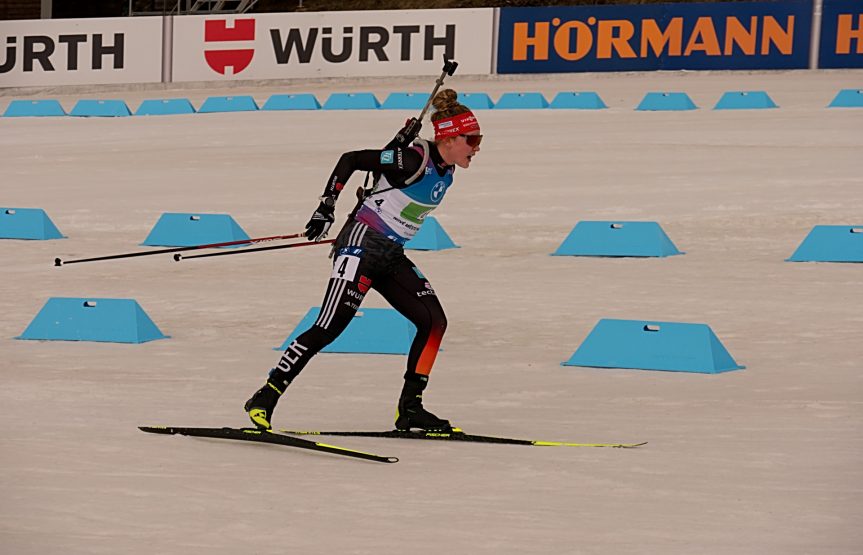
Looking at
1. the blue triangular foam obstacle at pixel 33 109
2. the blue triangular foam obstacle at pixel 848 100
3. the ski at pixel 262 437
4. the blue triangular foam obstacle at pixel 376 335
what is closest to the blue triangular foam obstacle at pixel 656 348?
the blue triangular foam obstacle at pixel 376 335

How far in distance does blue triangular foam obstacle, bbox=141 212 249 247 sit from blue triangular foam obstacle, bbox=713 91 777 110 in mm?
10975

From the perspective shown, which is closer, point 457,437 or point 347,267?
point 347,267

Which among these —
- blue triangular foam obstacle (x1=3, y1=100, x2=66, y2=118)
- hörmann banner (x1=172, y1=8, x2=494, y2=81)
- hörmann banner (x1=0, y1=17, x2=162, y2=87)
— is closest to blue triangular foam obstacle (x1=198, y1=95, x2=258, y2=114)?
blue triangular foam obstacle (x1=3, y1=100, x2=66, y2=118)

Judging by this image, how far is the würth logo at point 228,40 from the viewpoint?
33156 mm

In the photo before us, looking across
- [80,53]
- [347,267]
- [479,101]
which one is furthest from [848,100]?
[347,267]

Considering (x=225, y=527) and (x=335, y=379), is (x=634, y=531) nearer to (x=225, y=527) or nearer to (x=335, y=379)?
(x=225, y=527)

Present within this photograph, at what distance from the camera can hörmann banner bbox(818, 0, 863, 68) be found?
2881 centimetres

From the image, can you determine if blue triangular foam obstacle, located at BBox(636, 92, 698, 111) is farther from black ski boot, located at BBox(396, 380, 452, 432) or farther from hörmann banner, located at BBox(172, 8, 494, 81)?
black ski boot, located at BBox(396, 380, 452, 432)

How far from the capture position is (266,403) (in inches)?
312

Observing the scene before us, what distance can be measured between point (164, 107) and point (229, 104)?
1.04 m

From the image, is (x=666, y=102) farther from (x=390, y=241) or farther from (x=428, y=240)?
(x=390, y=241)

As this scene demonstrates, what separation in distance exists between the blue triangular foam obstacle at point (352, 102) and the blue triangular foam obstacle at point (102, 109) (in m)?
3.28

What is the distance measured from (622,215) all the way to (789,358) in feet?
24.0

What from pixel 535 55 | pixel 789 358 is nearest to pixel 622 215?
pixel 789 358
